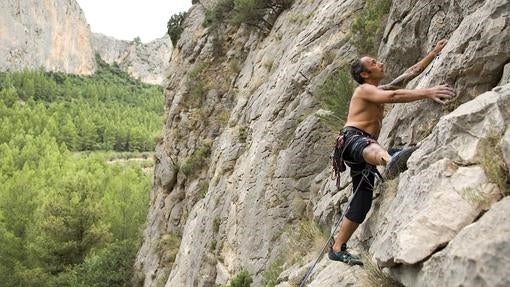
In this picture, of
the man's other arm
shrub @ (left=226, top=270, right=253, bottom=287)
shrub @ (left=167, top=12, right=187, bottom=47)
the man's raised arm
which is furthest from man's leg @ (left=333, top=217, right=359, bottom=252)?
shrub @ (left=167, top=12, right=187, bottom=47)

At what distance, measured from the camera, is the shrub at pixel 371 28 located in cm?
1022

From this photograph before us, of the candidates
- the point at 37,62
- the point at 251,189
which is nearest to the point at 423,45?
the point at 251,189

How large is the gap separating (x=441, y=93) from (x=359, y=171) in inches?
48.3

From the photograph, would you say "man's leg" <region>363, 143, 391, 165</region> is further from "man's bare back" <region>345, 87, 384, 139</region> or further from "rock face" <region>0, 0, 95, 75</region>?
"rock face" <region>0, 0, 95, 75</region>

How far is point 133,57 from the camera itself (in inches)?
7160

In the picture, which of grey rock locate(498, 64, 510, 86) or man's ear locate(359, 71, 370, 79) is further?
man's ear locate(359, 71, 370, 79)

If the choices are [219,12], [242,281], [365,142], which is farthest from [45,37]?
[365,142]

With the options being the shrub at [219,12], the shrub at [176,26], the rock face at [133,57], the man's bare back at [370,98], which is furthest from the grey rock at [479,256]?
the rock face at [133,57]

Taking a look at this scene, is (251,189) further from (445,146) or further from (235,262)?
(445,146)

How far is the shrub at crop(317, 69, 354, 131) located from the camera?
31.2ft

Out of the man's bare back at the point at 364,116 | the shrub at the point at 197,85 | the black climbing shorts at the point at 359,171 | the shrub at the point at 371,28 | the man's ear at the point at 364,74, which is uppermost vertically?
the shrub at the point at 371,28

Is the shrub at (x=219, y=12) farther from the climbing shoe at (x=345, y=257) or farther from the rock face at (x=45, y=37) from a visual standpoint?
the rock face at (x=45, y=37)

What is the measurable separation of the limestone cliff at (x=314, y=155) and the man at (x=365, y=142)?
0.66 feet

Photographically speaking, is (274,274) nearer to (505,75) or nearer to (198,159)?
(505,75)
